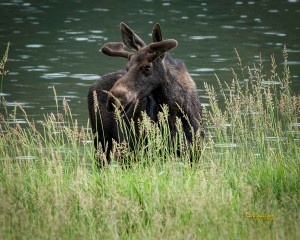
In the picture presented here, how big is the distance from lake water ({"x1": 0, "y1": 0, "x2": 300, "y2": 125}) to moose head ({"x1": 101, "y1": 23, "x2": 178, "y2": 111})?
560cm

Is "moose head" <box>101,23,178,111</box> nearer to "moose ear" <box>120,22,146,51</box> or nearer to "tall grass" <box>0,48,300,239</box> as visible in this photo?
"moose ear" <box>120,22,146,51</box>

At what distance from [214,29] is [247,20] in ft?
7.88

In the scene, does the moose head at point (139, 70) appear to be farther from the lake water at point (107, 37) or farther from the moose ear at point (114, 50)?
the lake water at point (107, 37)

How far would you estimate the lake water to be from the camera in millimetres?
21203

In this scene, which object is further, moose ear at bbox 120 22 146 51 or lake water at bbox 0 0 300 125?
lake water at bbox 0 0 300 125

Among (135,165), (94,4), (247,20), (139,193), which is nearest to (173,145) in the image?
(135,165)

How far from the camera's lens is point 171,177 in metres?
9.63

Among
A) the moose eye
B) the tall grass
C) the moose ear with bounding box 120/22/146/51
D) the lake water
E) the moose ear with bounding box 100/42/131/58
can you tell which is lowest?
the lake water

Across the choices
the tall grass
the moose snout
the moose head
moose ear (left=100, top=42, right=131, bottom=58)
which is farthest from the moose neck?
the tall grass

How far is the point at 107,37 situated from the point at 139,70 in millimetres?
17179

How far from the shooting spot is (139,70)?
11.2 metres

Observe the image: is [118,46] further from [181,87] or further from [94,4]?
[94,4]

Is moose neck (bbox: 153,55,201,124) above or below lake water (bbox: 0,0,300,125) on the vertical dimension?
above

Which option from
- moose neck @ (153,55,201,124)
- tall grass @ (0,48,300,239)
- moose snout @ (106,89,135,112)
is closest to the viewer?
tall grass @ (0,48,300,239)
